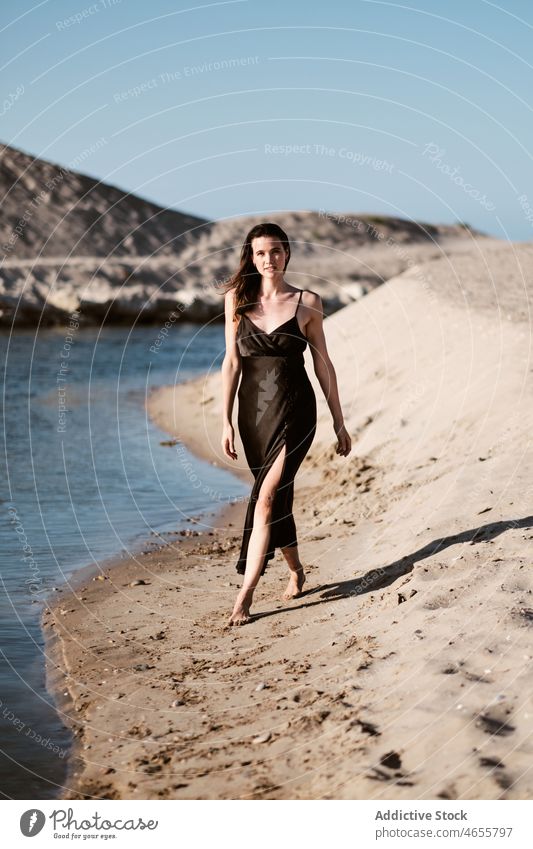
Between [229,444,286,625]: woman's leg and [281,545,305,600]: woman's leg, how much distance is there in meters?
0.36

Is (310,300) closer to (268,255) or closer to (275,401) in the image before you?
(268,255)

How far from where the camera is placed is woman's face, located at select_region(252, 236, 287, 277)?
620 centimetres

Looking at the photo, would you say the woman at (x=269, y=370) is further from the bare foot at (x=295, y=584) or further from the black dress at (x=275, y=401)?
the bare foot at (x=295, y=584)

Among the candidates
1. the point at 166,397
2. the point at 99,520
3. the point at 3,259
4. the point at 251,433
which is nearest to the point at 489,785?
the point at 251,433

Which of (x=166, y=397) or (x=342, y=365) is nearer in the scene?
(x=342, y=365)

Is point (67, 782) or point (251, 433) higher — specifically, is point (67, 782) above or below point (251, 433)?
below

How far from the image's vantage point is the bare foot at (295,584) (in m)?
6.86

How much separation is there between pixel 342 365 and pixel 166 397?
17.2 ft

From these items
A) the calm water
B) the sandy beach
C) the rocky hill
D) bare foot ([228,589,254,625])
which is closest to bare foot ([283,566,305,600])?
the sandy beach

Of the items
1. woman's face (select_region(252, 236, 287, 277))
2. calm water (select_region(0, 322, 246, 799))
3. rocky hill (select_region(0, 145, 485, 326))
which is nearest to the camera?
calm water (select_region(0, 322, 246, 799))

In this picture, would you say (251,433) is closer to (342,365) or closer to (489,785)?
(489,785)

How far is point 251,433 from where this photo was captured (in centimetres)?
642

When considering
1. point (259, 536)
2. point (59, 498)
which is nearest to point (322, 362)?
point (259, 536)

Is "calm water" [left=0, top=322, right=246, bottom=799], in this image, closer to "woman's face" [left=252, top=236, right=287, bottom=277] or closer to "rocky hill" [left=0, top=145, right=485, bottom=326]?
"woman's face" [left=252, top=236, right=287, bottom=277]
